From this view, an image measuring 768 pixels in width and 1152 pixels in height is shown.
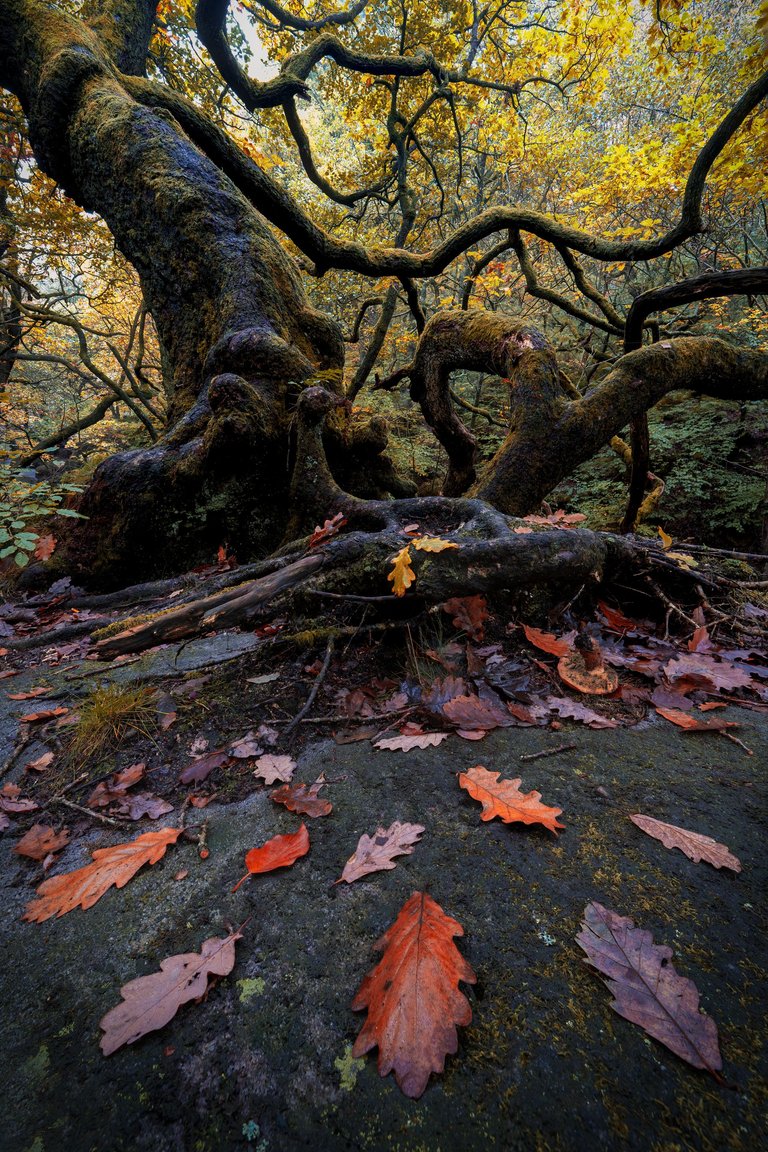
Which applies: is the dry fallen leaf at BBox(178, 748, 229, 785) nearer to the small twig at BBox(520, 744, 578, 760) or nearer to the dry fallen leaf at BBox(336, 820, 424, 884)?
the dry fallen leaf at BBox(336, 820, 424, 884)

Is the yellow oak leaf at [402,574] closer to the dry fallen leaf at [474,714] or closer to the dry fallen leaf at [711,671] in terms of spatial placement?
the dry fallen leaf at [474,714]

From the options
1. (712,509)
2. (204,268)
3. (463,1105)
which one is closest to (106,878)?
(463,1105)

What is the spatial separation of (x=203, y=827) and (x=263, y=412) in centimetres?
307

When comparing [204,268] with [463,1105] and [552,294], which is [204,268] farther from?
[463,1105]

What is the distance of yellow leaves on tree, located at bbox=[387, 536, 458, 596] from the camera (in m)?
1.96

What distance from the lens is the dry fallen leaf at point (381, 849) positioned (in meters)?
1.09

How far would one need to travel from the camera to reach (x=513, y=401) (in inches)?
147

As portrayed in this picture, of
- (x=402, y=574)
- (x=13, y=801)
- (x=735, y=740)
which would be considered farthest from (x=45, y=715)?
(x=735, y=740)

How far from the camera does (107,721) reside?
1.86 metres

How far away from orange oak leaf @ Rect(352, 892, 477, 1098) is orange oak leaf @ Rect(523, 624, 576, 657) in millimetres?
1294

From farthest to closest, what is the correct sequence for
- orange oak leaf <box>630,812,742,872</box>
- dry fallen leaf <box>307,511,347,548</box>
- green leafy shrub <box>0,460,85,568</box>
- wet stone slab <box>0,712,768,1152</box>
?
dry fallen leaf <box>307,511,347,548</box>, green leafy shrub <box>0,460,85,568</box>, orange oak leaf <box>630,812,742,872</box>, wet stone slab <box>0,712,768,1152</box>

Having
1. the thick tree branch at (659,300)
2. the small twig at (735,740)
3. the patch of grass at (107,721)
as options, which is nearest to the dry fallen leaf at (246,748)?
the patch of grass at (107,721)

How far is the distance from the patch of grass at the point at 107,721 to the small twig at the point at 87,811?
0.20 m

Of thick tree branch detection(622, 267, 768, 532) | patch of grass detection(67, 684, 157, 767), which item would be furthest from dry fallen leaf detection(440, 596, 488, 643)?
thick tree branch detection(622, 267, 768, 532)
